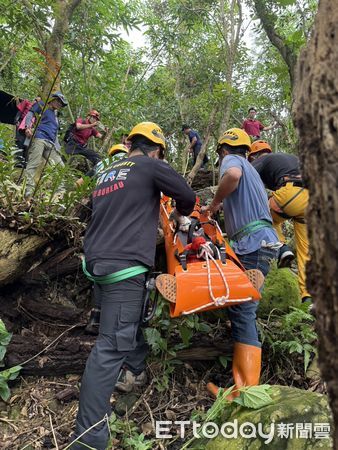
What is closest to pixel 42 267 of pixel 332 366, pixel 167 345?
pixel 167 345

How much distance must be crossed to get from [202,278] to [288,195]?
2.28 meters

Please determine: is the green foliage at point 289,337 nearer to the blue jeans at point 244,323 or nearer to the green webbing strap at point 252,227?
the blue jeans at point 244,323

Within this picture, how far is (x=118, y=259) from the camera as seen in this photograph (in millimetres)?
3107

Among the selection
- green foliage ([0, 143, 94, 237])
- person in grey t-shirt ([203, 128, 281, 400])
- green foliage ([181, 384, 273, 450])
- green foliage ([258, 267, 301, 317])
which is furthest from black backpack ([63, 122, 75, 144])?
green foliage ([181, 384, 273, 450])

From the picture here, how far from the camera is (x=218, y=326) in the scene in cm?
411

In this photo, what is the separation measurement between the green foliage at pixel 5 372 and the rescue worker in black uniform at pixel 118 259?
1024 mm

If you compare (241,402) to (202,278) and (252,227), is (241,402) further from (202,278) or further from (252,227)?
(252,227)

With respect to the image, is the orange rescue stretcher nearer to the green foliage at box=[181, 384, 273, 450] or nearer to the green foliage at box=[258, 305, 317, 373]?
the green foliage at box=[181, 384, 273, 450]

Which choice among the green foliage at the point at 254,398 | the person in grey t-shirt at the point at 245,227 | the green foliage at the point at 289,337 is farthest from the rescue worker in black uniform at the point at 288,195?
the green foliage at the point at 254,398

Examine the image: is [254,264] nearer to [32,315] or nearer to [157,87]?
[32,315]

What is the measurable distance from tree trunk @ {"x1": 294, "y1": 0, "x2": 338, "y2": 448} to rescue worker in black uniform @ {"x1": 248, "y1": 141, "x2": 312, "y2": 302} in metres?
3.77

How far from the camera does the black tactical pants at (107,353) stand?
2840 mm

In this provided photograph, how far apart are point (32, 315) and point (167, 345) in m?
1.57
